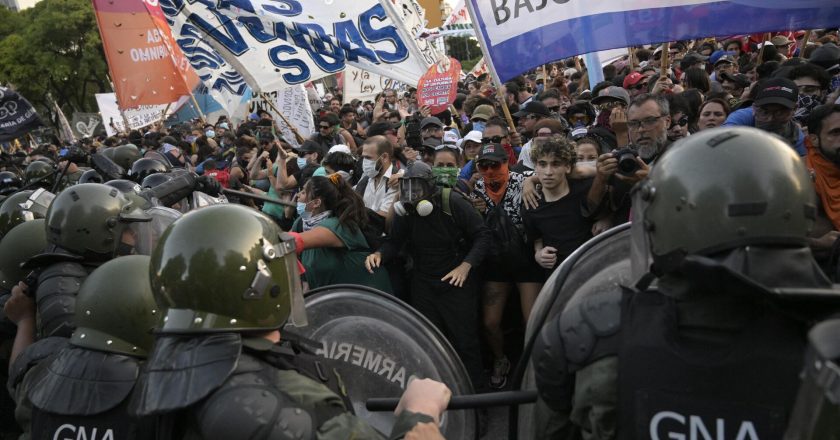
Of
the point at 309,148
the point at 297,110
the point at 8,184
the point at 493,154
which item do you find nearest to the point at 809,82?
the point at 493,154

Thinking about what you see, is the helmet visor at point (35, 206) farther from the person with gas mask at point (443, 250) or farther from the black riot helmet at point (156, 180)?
the person with gas mask at point (443, 250)

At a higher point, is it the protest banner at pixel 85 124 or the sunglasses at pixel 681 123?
the protest banner at pixel 85 124

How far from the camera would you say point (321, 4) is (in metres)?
9.05

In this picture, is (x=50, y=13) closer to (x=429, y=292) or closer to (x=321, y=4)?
(x=321, y=4)

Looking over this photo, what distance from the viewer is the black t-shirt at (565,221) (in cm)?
434

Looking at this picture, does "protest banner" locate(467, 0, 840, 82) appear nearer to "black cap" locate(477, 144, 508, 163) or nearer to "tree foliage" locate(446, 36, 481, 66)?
"black cap" locate(477, 144, 508, 163)

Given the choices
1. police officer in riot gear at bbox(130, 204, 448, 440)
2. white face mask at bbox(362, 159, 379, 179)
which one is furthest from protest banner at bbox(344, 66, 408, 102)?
police officer in riot gear at bbox(130, 204, 448, 440)

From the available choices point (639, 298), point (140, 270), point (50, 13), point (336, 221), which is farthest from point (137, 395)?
point (50, 13)

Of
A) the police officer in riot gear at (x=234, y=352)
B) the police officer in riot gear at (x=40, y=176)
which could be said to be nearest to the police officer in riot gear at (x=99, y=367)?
the police officer in riot gear at (x=234, y=352)

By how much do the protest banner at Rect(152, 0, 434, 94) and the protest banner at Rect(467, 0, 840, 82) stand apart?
3.44 meters

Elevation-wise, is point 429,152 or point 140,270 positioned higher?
point 140,270

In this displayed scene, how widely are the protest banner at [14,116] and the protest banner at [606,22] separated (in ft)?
34.4

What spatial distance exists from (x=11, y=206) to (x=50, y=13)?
48520 millimetres

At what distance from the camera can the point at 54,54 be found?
46.4m
